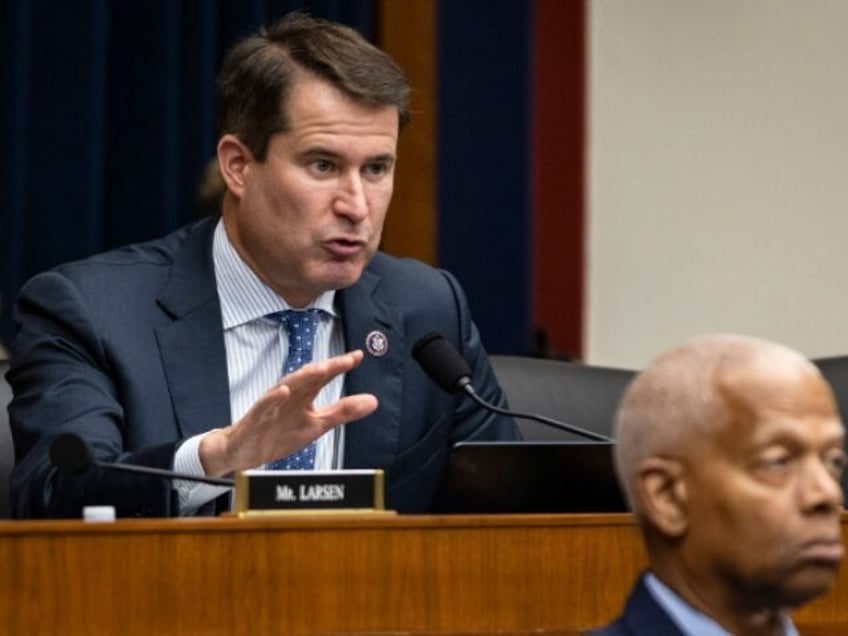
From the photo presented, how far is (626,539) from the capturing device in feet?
8.01

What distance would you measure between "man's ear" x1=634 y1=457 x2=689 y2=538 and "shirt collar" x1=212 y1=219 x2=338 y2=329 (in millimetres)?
1653

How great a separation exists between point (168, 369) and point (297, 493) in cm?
83

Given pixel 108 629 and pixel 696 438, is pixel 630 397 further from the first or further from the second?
pixel 108 629

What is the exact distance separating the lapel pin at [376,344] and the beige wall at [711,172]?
2088mm

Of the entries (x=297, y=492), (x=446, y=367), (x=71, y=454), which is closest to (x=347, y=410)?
(x=446, y=367)

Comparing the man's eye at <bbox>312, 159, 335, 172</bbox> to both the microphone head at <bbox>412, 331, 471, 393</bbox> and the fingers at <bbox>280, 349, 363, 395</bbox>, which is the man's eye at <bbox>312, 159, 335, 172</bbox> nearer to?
the microphone head at <bbox>412, 331, 471, 393</bbox>

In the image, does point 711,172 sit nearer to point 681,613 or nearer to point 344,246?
point 344,246

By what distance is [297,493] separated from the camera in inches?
93.9

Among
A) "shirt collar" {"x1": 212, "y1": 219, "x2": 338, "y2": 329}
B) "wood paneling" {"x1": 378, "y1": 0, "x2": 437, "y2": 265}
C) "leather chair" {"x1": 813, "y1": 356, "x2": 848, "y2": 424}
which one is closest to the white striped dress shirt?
"shirt collar" {"x1": 212, "y1": 219, "x2": 338, "y2": 329}

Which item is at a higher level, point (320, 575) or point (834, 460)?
point (834, 460)

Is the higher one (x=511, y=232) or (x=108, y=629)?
(x=511, y=232)

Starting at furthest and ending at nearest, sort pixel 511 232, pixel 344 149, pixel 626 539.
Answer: pixel 511 232 < pixel 344 149 < pixel 626 539

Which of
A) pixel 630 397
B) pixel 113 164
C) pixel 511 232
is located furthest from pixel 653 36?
pixel 630 397

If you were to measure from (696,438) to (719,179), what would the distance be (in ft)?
12.5
